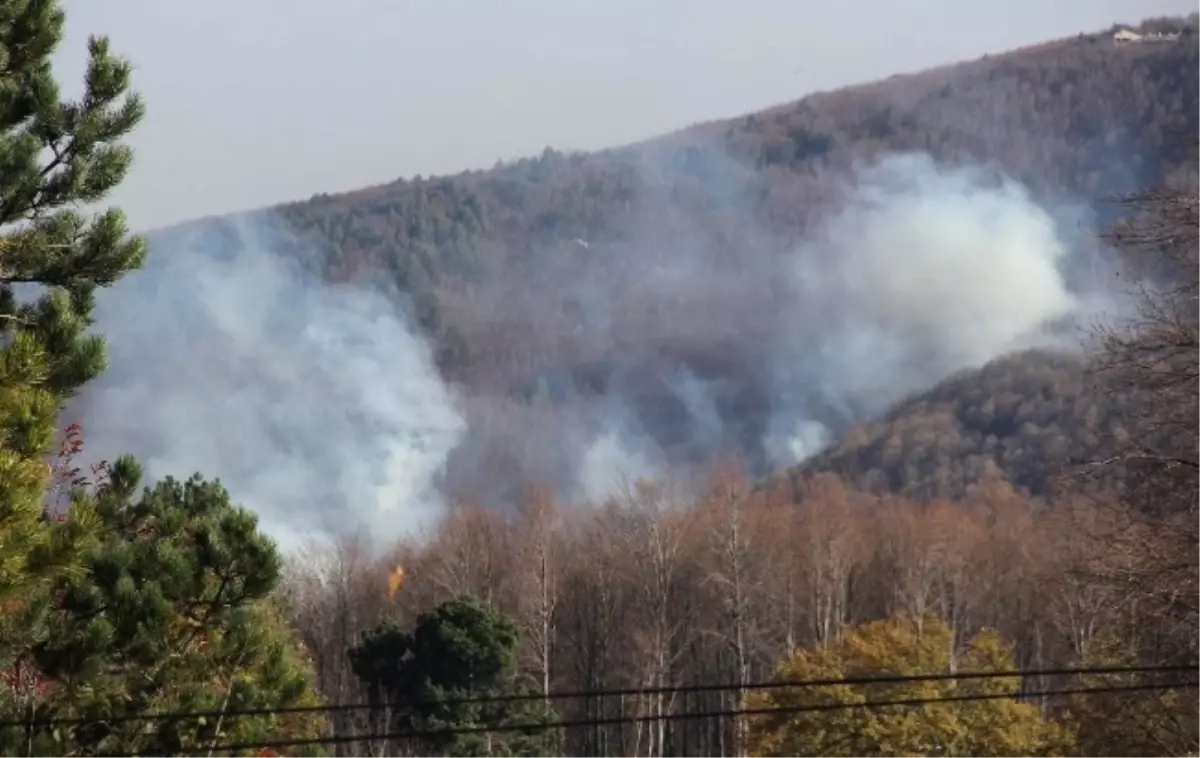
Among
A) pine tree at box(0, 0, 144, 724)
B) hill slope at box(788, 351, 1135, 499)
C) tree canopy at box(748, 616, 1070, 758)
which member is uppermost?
hill slope at box(788, 351, 1135, 499)

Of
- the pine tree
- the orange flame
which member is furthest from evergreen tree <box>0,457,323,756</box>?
the orange flame

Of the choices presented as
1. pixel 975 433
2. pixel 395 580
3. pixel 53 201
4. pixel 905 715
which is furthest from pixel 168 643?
pixel 975 433

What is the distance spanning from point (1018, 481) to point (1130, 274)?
56.2 m

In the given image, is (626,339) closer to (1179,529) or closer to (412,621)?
(412,621)

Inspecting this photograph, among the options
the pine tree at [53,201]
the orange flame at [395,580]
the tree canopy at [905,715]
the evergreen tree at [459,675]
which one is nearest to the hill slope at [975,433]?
the orange flame at [395,580]

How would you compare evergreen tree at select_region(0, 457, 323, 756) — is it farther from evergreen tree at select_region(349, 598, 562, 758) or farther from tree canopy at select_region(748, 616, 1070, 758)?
evergreen tree at select_region(349, 598, 562, 758)

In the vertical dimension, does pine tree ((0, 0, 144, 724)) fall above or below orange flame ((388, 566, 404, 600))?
below

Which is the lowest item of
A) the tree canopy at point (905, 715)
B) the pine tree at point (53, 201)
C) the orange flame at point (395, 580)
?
the tree canopy at point (905, 715)

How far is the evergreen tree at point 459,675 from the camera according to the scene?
24.8 metres

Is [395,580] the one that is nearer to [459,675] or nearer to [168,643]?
[459,675]

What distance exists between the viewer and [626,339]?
9825 centimetres

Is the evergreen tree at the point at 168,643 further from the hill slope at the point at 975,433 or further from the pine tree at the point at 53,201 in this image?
the hill slope at the point at 975,433

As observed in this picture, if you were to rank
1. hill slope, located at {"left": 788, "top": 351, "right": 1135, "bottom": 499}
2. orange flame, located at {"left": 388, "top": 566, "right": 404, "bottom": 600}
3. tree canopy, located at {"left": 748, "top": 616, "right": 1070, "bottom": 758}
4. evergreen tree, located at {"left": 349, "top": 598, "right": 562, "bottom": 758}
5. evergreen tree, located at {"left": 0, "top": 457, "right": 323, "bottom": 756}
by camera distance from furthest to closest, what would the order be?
hill slope, located at {"left": 788, "top": 351, "right": 1135, "bottom": 499} < orange flame, located at {"left": 388, "top": 566, "right": 404, "bottom": 600} < evergreen tree, located at {"left": 349, "top": 598, "right": 562, "bottom": 758} < tree canopy, located at {"left": 748, "top": 616, "right": 1070, "bottom": 758} < evergreen tree, located at {"left": 0, "top": 457, "right": 323, "bottom": 756}

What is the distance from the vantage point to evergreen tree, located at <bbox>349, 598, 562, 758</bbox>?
24828 millimetres
